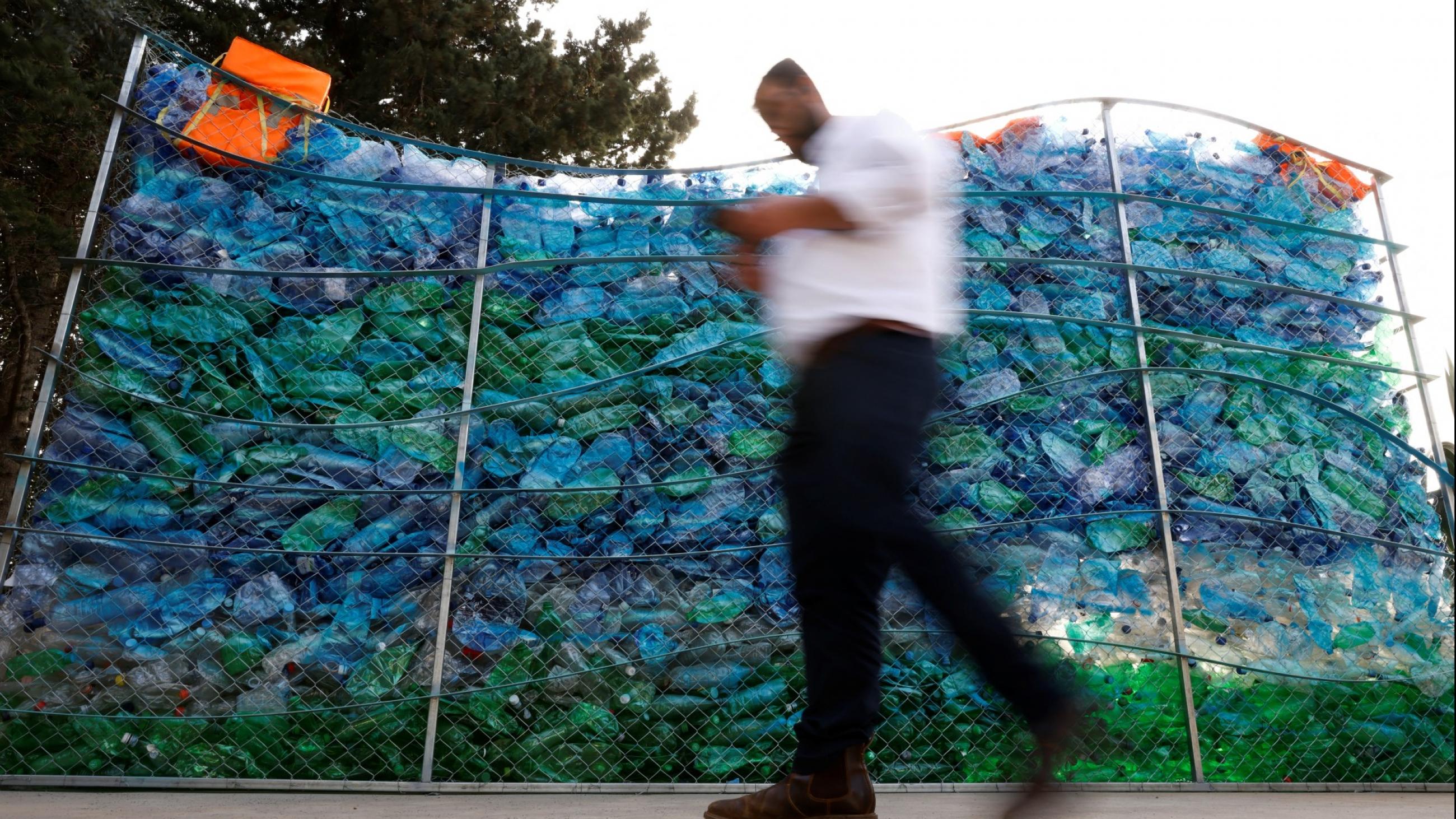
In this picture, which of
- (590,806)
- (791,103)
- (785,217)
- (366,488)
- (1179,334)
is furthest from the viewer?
(1179,334)

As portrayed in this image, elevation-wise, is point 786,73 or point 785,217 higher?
point 786,73

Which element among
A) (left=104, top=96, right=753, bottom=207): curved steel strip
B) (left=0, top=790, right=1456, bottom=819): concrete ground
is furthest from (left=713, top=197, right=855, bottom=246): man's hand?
(left=104, top=96, right=753, bottom=207): curved steel strip

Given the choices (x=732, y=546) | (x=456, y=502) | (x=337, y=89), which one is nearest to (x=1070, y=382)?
(x=732, y=546)

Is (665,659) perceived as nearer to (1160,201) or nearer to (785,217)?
(785,217)

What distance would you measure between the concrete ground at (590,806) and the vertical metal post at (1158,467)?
9.6 inches

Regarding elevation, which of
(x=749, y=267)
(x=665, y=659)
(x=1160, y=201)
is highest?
(x=1160, y=201)

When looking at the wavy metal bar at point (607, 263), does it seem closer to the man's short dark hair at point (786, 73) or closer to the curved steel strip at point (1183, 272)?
the curved steel strip at point (1183, 272)

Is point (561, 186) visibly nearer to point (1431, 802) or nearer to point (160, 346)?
point (160, 346)

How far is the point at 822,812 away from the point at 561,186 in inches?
96.8

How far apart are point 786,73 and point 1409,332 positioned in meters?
2.94

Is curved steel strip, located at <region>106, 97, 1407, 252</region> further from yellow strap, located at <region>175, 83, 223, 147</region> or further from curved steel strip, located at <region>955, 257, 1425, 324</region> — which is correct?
curved steel strip, located at <region>955, 257, 1425, 324</region>

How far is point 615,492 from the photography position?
3088mm

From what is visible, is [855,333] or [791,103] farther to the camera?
[791,103]

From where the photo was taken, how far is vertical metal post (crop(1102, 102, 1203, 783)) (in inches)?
115
